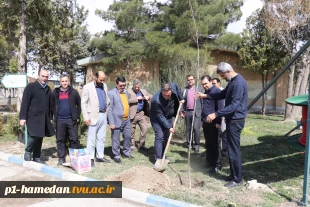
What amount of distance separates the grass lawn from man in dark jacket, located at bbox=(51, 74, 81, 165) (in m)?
0.55

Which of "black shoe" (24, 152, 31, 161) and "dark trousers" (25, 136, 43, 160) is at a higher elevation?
"dark trousers" (25, 136, 43, 160)

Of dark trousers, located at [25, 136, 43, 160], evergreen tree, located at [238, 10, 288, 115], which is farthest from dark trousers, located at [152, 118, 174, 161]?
evergreen tree, located at [238, 10, 288, 115]

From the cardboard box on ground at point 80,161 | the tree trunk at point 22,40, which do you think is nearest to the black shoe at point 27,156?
the cardboard box on ground at point 80,161

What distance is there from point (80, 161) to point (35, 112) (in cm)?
132

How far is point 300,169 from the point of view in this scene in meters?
5.23

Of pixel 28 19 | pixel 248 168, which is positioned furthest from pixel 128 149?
pixel 28 19

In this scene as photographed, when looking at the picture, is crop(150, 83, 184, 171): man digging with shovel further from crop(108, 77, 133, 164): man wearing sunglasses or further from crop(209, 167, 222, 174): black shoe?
crop(209, 167, 222, 174): black shoe

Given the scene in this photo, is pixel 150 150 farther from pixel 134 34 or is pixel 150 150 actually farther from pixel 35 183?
pixel 134 34

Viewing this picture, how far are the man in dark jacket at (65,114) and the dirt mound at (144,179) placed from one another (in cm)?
135

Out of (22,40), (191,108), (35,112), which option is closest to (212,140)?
(191,108)

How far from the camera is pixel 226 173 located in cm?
495

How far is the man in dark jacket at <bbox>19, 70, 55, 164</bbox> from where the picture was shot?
A: 5.20 metres

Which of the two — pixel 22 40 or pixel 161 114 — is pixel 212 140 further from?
pixel 22 40

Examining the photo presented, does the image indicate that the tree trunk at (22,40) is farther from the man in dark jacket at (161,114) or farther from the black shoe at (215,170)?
the black shoe at (215,170)
